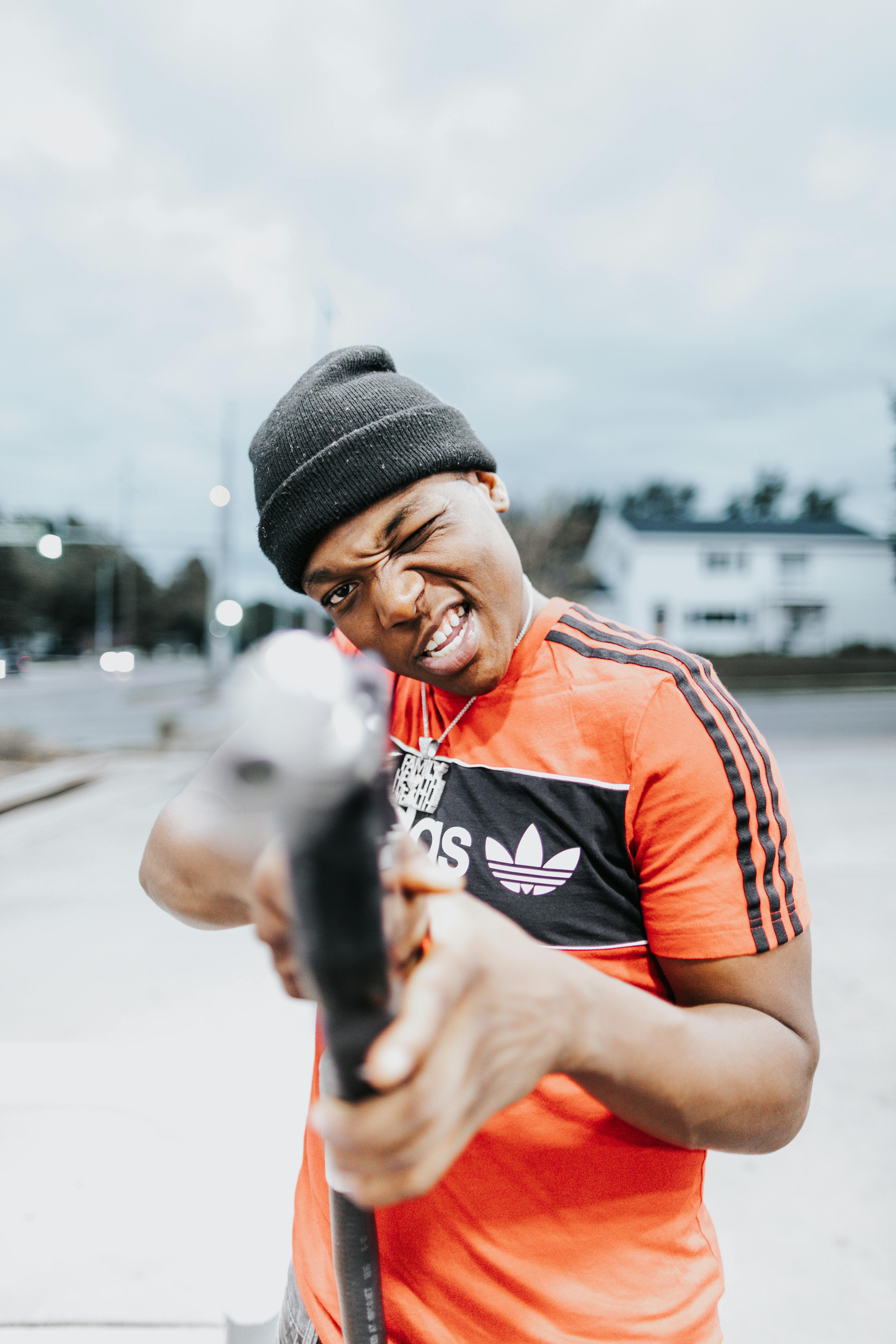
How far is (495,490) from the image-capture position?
1330 mm

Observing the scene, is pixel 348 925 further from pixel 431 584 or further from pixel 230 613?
pixel 230 613

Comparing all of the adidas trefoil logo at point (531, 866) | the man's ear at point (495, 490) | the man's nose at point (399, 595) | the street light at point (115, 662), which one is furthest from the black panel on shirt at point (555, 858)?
the street light at point (115, 662)

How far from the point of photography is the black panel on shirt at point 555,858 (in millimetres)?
979

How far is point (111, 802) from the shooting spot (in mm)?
9578

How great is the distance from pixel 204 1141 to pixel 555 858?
1.04 meters

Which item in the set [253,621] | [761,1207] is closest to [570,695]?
[761,1207]

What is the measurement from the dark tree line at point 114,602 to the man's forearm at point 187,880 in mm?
57951

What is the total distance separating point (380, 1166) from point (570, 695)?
0.68 m

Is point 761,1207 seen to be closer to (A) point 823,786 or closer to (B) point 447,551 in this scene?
(B) point 447,551

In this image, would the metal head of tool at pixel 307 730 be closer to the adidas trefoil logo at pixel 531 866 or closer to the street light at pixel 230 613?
the adidas trefoil logo at pixel 531 866

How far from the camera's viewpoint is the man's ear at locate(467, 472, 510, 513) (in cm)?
129

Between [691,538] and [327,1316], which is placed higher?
[691,538]

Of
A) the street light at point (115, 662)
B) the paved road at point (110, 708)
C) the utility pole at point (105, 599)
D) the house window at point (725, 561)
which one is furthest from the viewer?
the utility pole at point (105, 599)

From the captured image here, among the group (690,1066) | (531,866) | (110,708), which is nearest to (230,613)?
(531,866)
